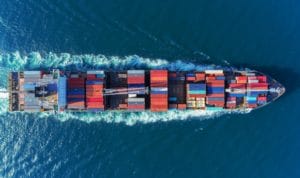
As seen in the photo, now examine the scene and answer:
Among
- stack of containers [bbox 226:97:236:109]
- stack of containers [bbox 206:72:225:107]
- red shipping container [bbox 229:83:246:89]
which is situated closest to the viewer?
stack of containers [bbox 206:72:225:107]

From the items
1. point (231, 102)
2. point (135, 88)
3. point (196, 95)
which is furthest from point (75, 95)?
point (231, 102)

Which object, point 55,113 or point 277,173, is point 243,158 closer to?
point 277,173

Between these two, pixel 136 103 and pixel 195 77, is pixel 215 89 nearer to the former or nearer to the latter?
pixel 195 77

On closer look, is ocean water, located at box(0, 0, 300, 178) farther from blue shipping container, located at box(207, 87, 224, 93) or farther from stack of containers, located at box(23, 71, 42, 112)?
blue shipping container, located at box(207, 87, 224, 93)

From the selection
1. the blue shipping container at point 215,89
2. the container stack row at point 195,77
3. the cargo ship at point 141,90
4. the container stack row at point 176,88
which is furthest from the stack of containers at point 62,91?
the blue shipping container at point 215,89

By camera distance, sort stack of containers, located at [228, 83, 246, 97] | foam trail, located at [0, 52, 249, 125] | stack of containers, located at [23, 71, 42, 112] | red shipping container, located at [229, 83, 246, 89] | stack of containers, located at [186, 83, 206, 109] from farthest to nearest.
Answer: foam trail, located at [0, 52, 249, 125] < red shipping container, located at [229, 83, 246, 89] < stack of containers, located at [228, 83, 246, 97] < stack of containers, located at [23, 71, 42, 112] < stack of containers, located at [186, 83, 206, 109]

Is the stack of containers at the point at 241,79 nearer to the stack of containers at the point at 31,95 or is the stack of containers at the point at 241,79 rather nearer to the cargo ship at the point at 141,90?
the cargo ship at the point at 141,90

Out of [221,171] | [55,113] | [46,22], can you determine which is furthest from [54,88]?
[221,171]

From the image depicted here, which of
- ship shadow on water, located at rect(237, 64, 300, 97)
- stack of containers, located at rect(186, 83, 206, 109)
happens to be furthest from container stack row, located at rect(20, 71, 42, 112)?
ship shadow on water, located at rect(237, 64, 300, 97)
